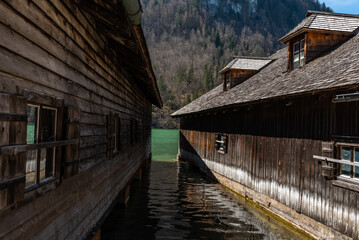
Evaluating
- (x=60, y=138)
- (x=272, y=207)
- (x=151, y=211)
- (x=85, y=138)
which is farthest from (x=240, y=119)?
(x=60, y=138)

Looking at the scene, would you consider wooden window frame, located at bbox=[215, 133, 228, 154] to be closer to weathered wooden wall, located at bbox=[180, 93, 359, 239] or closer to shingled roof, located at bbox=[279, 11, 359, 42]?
weathered wooden wall, located at bbox=[180, 93, 359, 239]

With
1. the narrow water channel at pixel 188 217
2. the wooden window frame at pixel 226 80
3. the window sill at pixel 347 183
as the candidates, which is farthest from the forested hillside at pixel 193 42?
the window sill at pixel 347 183

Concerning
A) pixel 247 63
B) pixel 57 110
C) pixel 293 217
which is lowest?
pixel 293 217

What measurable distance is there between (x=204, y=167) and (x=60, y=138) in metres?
14.1

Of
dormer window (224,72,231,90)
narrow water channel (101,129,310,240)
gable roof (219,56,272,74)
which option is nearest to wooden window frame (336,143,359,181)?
narrow water channel (101,129,310,240)

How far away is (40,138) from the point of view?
3.25 metres

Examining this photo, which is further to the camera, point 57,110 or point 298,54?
point 298,54

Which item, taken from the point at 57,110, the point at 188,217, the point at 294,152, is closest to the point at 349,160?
the point at 294,152

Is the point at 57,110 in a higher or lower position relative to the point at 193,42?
lower

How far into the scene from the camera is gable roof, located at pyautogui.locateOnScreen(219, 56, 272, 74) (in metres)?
16.2

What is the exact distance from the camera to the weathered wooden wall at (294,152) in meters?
6.24

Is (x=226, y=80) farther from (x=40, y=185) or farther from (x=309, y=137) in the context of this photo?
(x=40, y=185)

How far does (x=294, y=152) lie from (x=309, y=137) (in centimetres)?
78

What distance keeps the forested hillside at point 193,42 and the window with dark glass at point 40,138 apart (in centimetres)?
9747
